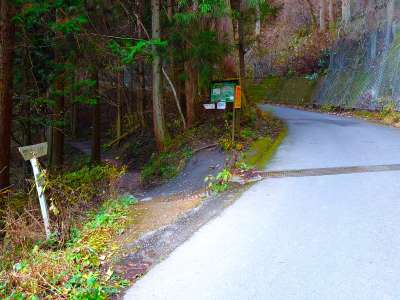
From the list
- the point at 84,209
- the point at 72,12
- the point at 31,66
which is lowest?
the point at 84,209

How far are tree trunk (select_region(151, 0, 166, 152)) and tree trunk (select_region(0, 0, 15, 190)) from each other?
554cm

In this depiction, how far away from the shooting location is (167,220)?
21.6 ft

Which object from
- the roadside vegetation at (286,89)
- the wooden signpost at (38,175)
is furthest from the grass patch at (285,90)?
the wooden signpost at (38,175)

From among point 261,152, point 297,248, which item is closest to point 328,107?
point 261,152

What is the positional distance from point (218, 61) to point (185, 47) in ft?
4.76

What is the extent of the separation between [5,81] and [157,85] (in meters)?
7.18

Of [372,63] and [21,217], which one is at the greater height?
[372,63]

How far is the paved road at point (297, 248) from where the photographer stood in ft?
13.8

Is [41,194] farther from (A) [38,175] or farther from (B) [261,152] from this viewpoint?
(B) [261,152]

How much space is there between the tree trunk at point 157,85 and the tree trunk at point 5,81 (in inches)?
218

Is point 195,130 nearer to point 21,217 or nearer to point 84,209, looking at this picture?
point 84,209

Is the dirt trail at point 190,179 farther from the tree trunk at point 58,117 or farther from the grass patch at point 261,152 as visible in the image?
the tree trunk at point 58,117

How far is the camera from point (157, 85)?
15344mm

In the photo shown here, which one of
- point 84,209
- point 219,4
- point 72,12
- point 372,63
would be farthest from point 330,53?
point 84,209
